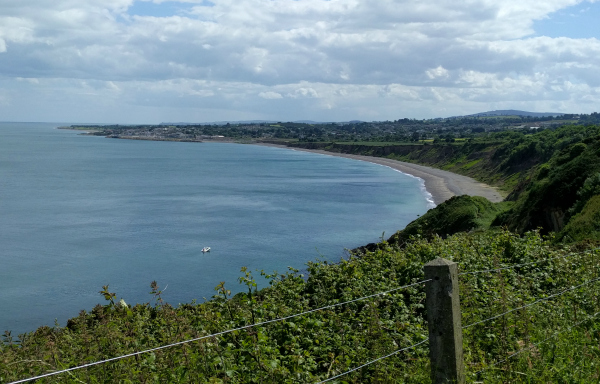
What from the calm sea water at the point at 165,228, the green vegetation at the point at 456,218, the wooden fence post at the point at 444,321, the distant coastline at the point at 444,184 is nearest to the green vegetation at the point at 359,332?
the wooden fence post at the point at 444,321

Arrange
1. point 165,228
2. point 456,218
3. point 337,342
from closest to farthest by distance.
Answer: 1. point 337,342
2. point 456,218
3. point 165,228

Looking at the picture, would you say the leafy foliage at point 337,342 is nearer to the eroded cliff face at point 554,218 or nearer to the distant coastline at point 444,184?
the eroded cliff face at point 554,218

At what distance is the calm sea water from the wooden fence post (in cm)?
730

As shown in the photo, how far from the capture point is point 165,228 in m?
52.0

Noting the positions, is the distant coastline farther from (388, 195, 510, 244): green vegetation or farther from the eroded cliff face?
the eroded cliff face

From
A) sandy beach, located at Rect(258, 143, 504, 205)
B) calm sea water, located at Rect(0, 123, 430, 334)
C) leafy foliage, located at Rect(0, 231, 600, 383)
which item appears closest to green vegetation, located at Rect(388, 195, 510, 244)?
calm sea water, located at Rect(0, 123, 430, 334)

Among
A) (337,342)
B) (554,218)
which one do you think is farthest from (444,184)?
(337,342)

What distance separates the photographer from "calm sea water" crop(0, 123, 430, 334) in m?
33.8

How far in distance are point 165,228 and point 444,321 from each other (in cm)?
4973

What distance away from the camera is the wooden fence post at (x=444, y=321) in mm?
→ 4195

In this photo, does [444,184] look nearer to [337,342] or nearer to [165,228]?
[165,228]

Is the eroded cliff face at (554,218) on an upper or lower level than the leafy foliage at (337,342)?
lower

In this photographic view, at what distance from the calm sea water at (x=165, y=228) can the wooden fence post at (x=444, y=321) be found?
7.30 metres

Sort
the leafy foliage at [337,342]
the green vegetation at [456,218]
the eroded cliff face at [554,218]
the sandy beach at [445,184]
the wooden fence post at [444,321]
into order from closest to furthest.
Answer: the wooden fence post at [444,321] < the leafy foliage at [337,342] < the eroded cliff face at [554,218] < the green vegetation at [456,218] < the sandy beach at [445,184]
